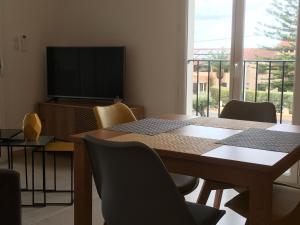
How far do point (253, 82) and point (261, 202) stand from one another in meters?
2.74

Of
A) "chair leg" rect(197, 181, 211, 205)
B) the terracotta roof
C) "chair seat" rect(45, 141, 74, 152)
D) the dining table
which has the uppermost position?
the terracotta roof

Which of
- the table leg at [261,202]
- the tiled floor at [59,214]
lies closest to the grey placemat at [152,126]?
the table leg at [261,202]

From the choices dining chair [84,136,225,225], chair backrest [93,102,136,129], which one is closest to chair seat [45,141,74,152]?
chair backrest [93,102,136,129]

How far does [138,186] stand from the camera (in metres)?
1.43

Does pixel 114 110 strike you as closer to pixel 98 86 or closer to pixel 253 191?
pixel 253 191

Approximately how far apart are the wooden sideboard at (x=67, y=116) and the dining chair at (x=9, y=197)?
109 inches

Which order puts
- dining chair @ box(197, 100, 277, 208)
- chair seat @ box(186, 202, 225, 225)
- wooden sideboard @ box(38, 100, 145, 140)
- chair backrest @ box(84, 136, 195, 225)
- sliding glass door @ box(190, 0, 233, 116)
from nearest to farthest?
1. chair backrest @ box(84, 136, 195, 225)
2. chair seat @ box(186, 202, 225, 225)
3. dining chair @ box(197, 100, 277, 208)
4. sliding glass door @ box(190, 0, 233, 116)
5. wooden sideboard @ box(38, 100, 145, 140)

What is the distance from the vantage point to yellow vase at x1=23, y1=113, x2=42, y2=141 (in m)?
3.01

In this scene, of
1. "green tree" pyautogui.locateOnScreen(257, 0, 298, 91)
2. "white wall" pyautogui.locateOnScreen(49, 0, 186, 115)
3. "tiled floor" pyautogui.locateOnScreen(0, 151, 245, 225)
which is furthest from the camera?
"white wall" pyautogui.locateOnScreen(49, 0, 186, 115)

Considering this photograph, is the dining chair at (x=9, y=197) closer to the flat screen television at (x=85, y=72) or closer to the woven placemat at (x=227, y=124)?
the woven placemat at (x=227, y=124)

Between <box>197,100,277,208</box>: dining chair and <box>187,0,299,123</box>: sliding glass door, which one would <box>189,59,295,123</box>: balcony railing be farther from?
<box>197,100,277,208</box>: dining chair

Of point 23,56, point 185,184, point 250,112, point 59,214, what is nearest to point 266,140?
point 185,184

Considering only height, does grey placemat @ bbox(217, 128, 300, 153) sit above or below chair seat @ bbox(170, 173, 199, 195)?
above

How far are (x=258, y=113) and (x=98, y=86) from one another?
92.8 inches
